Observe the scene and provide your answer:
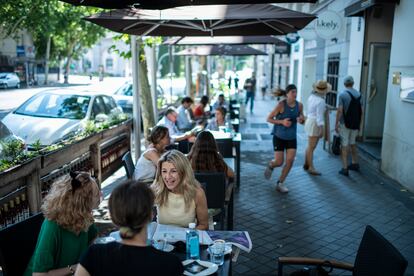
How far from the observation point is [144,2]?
11.1 feet

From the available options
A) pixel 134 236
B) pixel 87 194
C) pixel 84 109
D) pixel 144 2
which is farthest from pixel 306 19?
pixel 84 109

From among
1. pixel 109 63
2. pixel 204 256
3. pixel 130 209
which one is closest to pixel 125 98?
pixel 204 256

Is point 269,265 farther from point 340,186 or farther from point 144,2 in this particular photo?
point 340,186

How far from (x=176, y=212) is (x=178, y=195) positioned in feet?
0.49

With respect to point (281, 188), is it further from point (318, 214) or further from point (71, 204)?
point (71, 204)

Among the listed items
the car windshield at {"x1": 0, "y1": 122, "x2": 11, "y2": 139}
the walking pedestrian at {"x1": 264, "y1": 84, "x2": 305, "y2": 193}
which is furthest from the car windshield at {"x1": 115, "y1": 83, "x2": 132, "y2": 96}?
the walking pedestrian at {"x1": 264, "y1": 84, "x2": 305, "y2": 193}

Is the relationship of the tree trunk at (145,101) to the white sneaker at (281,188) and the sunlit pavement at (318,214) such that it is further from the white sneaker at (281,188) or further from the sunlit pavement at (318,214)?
the white sneaker at (281,188)

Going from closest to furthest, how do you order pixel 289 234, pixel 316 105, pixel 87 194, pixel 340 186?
pixel 87 194 < pixel 289 234 < pixel 340 186 < pixel 316 105

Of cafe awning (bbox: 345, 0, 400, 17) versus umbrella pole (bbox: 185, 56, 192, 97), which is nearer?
cafe awning (bbox: 345, 0, 400, 17)

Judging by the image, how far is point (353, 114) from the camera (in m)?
8.25

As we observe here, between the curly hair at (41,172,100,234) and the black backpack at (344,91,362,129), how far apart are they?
6461 mm

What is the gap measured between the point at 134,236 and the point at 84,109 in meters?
8.10

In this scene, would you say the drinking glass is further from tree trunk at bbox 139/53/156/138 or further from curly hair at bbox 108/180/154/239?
tree trunk at bbox 139/53/156/138

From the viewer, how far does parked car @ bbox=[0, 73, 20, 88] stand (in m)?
7.32
